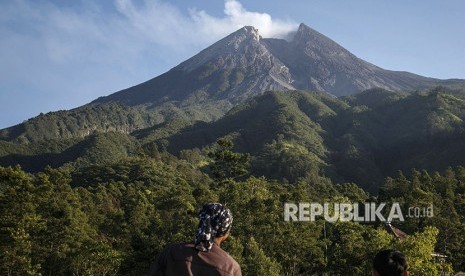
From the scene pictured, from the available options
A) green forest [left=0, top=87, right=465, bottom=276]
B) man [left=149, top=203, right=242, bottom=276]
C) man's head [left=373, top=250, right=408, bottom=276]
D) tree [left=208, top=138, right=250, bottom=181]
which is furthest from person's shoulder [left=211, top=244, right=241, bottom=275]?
tree [left=208, top=138, right=250, bottom=181]

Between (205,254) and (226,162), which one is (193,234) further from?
(205,254)

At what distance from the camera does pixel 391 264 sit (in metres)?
3.78

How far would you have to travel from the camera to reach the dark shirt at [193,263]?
10.7 feet

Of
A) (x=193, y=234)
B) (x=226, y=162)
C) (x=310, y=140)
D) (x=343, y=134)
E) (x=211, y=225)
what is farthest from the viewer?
(x=343, y=134)

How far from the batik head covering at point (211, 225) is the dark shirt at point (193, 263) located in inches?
2.4

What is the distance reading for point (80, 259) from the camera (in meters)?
26.2

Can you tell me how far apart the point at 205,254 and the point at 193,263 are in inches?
4.3

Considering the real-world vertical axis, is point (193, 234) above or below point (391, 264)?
below

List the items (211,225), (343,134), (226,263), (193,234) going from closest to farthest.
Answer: (226,263) → (211,225) → (193,234) → (343,134)

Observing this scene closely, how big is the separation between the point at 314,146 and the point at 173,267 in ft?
418

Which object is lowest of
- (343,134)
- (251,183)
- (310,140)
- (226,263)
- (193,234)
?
(193,234)

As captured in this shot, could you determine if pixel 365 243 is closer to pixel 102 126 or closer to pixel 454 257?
pixel 454 257

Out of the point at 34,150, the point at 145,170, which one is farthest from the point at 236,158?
the point at 34,150

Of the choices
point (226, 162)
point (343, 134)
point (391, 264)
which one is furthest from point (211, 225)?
point (343, 134)
